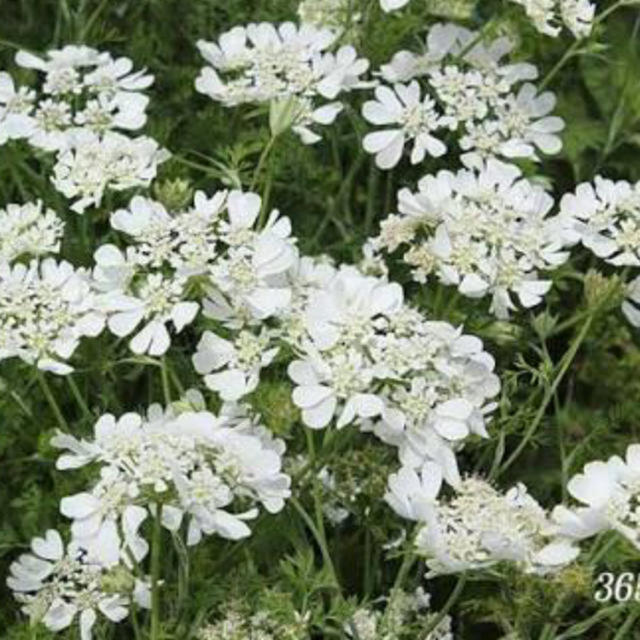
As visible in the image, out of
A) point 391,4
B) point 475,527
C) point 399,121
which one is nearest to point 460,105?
point 399,121

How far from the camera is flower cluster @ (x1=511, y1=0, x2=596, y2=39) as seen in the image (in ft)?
10.6

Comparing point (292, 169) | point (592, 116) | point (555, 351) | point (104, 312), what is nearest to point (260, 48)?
point (292, 169)

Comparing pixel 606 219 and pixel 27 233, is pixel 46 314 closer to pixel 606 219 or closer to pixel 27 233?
pixel 27 233

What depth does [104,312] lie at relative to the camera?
267 cm

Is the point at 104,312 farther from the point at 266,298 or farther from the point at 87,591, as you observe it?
the point at 87,591

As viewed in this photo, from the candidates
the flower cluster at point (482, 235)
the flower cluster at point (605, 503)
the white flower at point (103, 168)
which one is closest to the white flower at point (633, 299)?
the flower cluster at point (482, 235)

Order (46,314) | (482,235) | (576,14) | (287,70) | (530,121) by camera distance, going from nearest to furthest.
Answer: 1. (46,314)
2. (482,235)
3. (287,70)
4. (576,14)
5. (530,121)

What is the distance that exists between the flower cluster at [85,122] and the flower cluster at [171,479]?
565mm

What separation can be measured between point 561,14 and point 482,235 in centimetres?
73

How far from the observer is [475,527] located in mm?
2404

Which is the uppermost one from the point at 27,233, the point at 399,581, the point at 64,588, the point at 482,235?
the point at 482,235

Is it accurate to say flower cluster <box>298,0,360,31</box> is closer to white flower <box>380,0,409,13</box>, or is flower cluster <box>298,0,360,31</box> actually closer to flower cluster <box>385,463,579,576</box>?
white flower <box>380,0,409,13</box>

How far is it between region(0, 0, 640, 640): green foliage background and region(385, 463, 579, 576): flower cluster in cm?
5

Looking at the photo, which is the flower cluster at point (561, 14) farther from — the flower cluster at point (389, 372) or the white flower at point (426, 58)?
the flower cluster at point (389, 372)
